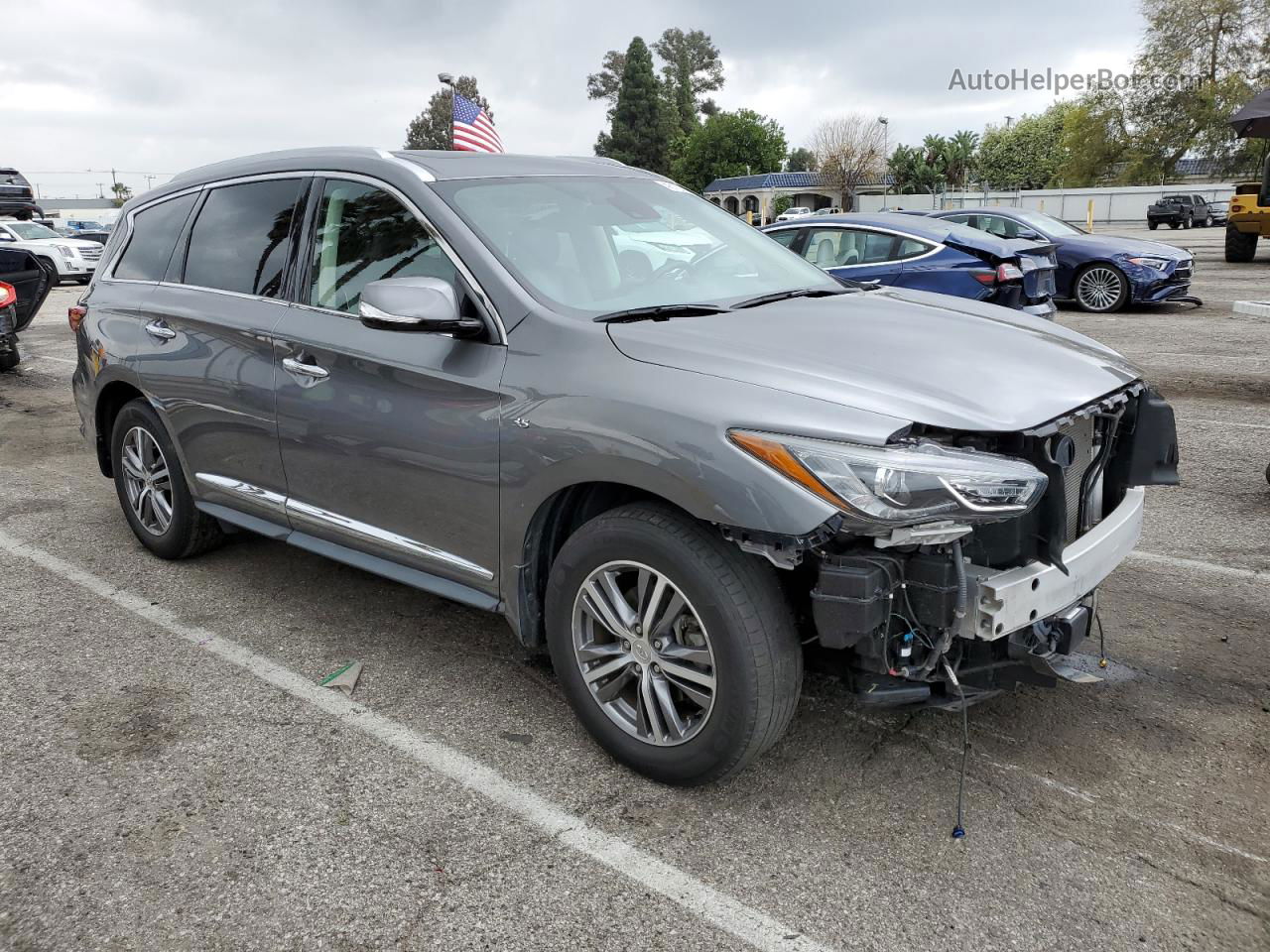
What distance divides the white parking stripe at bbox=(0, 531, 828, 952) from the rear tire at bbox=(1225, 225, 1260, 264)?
23.6 meters

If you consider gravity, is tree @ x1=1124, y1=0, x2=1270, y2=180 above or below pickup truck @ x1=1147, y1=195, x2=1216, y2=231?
above

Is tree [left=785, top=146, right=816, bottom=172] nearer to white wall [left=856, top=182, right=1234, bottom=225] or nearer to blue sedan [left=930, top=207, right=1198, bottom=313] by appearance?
white wall [left=856, top=182, right=1234, bottom=225]

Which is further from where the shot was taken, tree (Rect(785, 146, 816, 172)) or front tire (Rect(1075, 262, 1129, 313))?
tree (Rect(785, 146, 816, 172))

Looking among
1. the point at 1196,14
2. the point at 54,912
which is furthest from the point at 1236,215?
the point at 1196,14

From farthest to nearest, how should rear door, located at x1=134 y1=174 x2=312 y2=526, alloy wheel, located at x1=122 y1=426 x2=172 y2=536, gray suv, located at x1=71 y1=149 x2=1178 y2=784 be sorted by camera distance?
alloy wheel, located at x1=122 y1=426 x2=172 y2=536 < rear door, located at x1=134 y1=174 x2=312 y2=526 < gray suv, located at x1=71 y1=149 x2=1178 y2=784

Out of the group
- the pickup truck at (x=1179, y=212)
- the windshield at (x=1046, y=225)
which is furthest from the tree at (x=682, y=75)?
the windshield at (x=1046, y=225)

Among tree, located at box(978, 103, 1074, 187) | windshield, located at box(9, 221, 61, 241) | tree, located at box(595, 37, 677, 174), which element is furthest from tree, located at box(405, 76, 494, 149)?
windshield, located at box(9, 221, 61, 241)

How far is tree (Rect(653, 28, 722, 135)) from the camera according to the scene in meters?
113

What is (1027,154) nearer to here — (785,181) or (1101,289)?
(785,181)

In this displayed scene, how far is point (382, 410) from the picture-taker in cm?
344

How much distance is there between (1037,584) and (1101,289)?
13.0 meters

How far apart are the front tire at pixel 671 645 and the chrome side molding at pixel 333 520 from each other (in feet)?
1.36

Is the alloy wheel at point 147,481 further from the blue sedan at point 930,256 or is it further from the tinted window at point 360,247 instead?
the blue sedan at point 930,256

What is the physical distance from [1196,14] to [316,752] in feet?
217
